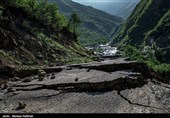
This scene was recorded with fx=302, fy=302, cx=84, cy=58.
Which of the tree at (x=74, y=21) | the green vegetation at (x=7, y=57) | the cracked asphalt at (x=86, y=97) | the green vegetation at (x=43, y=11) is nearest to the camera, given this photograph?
the cracked asphalt at (x=86, y=97)

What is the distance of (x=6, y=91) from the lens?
29766 millimetres

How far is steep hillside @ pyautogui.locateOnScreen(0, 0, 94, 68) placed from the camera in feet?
176

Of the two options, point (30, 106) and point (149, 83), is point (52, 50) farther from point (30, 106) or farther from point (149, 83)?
point (30, 106)

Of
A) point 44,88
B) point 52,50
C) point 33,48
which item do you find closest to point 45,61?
point 33,48

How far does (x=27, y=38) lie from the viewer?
63.4 meters

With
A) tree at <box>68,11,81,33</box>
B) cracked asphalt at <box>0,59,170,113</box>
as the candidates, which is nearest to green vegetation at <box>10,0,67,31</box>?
tree at <box>68,11,81,33</box>

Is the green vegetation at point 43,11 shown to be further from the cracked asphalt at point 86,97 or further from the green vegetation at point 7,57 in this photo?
the cracked asphalt at point 86,97

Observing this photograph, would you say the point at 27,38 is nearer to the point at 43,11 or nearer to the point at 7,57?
the point at 7,57

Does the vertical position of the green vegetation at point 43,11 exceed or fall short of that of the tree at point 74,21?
it exceeds it

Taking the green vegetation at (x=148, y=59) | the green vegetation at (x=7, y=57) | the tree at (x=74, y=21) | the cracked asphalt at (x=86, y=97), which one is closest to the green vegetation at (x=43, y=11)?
the tree at (x=74, y=21)

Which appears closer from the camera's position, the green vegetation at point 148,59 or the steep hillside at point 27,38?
the steep hillside at point 27,38

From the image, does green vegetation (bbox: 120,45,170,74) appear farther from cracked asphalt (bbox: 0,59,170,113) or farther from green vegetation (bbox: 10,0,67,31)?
cracked asphalt (bbox: 0,59,170,113)

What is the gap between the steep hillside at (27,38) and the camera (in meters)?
53.7

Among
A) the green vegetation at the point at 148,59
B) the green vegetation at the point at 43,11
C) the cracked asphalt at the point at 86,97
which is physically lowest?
the green vegetation at the point at 148,59
